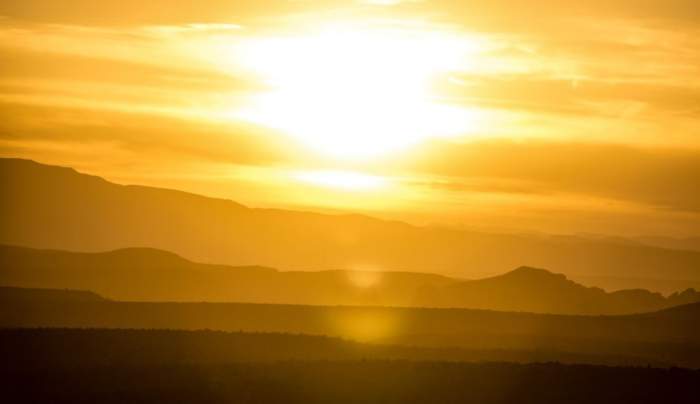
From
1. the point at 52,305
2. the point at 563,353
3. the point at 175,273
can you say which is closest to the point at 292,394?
the point at 563,353

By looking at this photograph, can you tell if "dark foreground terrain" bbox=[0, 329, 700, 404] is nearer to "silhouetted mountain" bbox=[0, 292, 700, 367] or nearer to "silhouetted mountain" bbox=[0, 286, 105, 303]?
"silhouetted mountain" bbox=[0, 292, 700, 367]

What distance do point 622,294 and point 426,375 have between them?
76.9 m

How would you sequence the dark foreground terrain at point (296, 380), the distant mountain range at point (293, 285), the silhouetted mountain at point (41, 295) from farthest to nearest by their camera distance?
the distant mountain range at point (293, 285), the silhouetted mountain at point (41, 295), the dark foreground terrain at point (296, 380)

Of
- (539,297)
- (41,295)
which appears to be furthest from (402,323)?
(539,297)

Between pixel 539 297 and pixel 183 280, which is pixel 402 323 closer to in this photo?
pixel 539 297

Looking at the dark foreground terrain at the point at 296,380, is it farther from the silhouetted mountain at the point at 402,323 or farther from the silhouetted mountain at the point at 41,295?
the silhouetted mountain at the point at 41,295

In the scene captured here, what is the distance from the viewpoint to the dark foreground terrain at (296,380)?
112ft

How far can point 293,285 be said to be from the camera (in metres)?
149

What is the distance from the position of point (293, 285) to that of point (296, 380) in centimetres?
11333

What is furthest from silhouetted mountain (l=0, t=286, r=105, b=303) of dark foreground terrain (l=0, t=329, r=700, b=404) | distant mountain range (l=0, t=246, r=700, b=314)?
dark foreground terrain (l=0, t=329, r=700, b=404)

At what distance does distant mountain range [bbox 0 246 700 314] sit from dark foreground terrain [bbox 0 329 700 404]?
53.9m

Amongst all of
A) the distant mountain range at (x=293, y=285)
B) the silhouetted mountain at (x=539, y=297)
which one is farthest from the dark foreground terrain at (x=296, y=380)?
the silhouetted mountain at (x=539, y=297)

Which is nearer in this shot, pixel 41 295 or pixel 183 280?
pixel 41 295

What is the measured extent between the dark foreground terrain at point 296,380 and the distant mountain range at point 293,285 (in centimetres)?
5395
